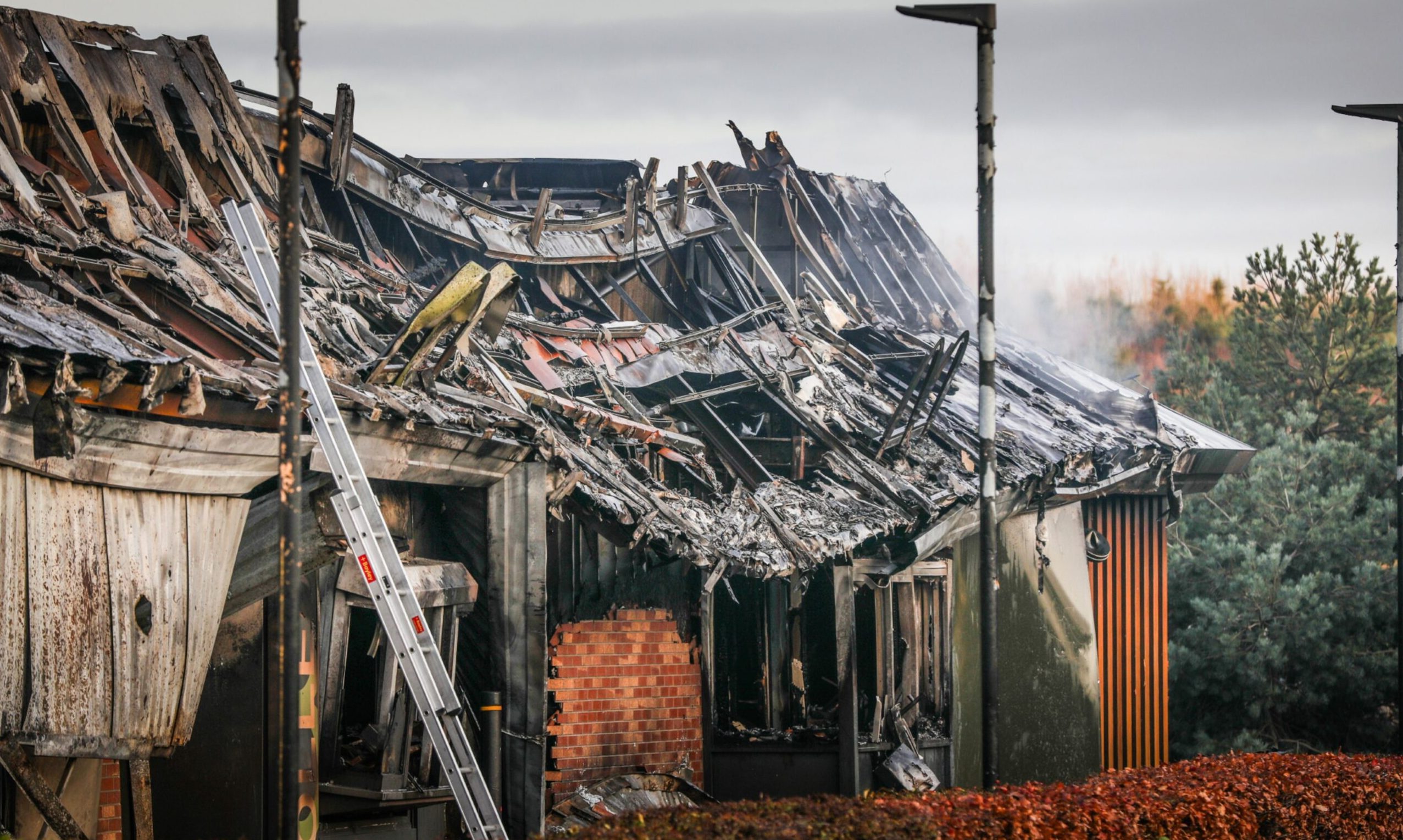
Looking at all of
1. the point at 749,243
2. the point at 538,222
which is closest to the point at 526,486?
the point at 538,222

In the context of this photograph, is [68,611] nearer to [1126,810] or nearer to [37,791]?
[37,791]

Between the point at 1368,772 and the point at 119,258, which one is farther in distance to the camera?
the point at 1368,772

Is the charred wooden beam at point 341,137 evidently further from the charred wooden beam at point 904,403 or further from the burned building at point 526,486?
the charred wooden beam at point 904,403

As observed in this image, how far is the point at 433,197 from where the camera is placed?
16547 millimetres

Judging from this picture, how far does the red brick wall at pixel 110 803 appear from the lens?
9.37 m

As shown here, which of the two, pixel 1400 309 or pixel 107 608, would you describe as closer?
pixel 107 608

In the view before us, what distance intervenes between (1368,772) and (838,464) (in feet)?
18.1

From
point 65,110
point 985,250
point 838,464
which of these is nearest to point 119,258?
point 65,110

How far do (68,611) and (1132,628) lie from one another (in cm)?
1439

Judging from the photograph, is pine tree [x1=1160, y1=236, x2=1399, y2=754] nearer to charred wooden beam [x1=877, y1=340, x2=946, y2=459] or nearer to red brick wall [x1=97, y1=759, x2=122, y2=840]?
charred wooden beam [x1=877, y1=340, x2=946, y2=459]

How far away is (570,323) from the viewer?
53.9 ft

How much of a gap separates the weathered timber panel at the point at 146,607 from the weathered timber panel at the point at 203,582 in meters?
0.06

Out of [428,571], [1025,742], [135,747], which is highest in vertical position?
[428,571]

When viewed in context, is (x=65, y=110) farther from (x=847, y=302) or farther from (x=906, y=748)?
(x=847, y=302)
